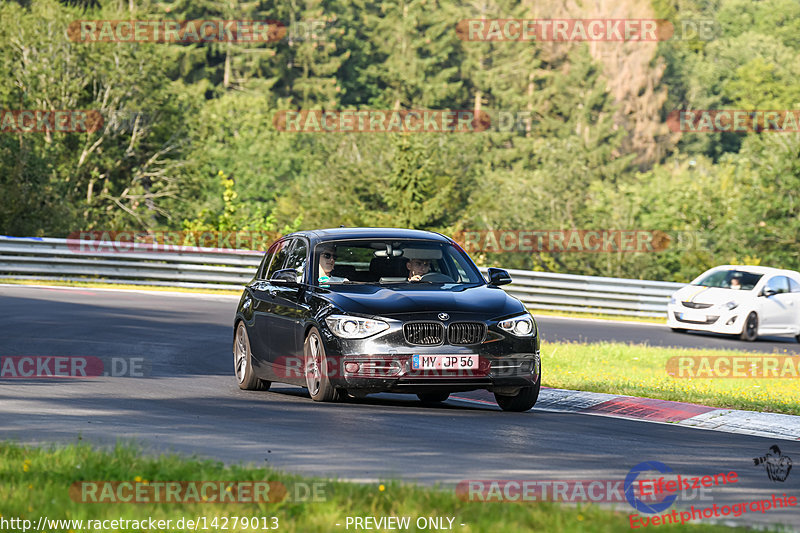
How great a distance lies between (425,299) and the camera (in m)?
11.5

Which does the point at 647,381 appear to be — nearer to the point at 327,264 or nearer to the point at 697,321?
the point at 327,264

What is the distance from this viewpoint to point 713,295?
86.3 feet

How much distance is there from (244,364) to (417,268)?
223 centimetres

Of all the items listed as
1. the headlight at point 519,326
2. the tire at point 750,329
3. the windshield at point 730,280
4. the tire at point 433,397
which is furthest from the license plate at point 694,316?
the headlight at point 519,326

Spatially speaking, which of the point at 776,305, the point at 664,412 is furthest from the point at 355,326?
the point at 776,305

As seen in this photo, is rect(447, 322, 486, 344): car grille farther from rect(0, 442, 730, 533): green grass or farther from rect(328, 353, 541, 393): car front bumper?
rect(0, 442, 730, 533): green grass

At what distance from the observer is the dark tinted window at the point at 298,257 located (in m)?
12.8

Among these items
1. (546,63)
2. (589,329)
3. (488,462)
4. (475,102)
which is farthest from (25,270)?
(546,63)

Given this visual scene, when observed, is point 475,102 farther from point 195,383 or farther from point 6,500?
point 6,500

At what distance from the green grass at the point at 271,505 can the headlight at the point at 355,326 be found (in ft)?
12.5

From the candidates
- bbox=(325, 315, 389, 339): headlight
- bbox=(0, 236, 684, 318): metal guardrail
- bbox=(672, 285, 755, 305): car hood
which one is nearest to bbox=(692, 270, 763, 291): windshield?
bbox=(672, 285, 755, 305): car hood

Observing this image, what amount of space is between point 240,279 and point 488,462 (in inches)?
867

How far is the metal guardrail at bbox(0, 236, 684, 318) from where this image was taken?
29391 millimetres

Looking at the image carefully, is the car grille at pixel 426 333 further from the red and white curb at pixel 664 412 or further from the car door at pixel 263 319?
the car door at pixel 263 319
